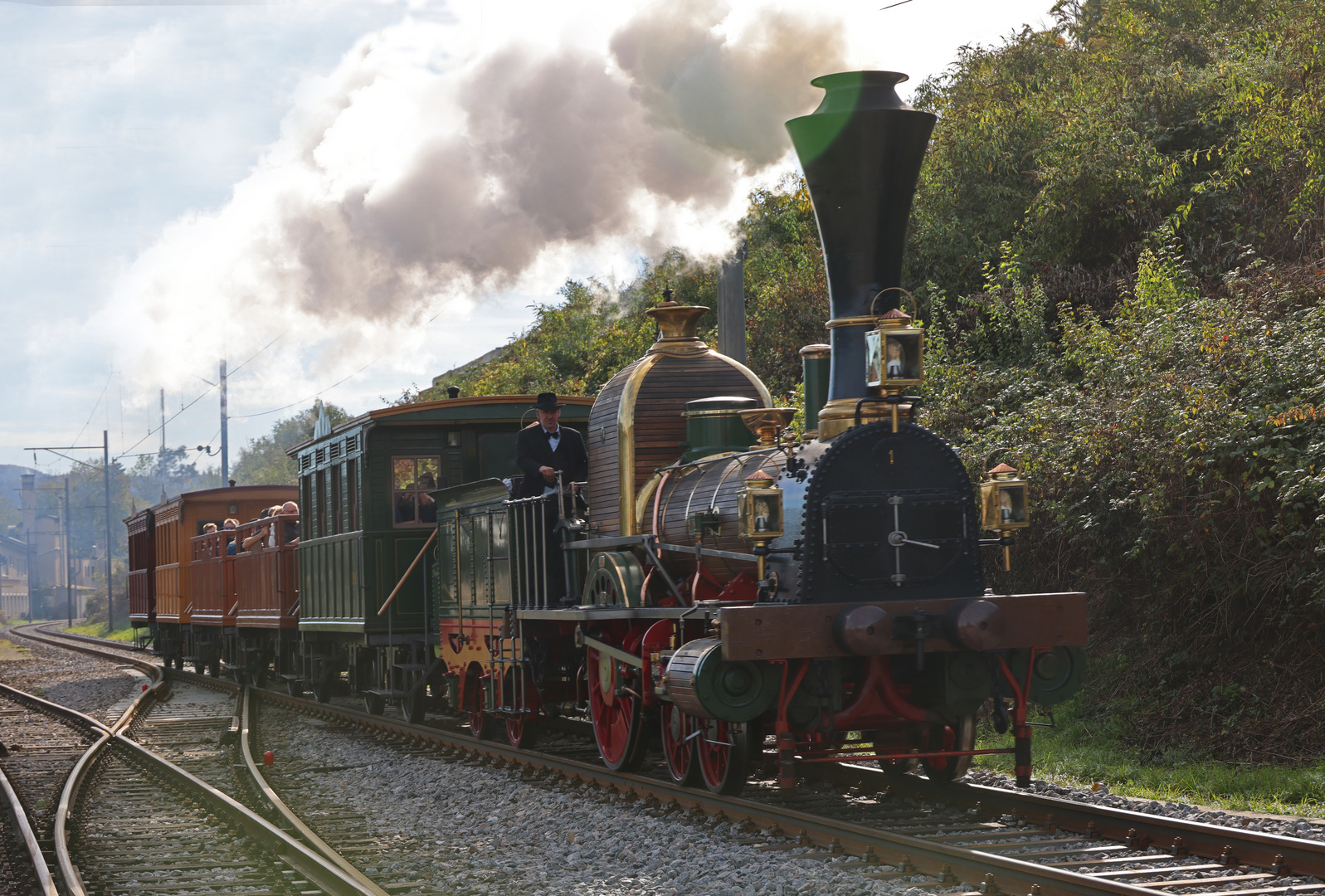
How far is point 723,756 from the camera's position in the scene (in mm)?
7668

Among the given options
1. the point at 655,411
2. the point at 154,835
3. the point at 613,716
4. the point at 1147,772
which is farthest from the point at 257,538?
the point at 1147,772

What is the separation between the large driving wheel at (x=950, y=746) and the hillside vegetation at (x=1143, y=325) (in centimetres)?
192

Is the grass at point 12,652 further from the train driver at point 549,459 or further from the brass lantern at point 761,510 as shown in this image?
the brass lantern at point 761,510

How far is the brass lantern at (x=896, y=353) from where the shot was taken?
682 cm

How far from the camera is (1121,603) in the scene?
1091 centimetres

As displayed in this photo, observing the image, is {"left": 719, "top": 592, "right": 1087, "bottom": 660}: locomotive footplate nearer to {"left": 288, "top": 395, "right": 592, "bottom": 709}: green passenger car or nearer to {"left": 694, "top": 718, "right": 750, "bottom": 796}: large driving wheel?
{"left": 694, "top": 718, "right": 750, "bottom": 796}: large driving wheel

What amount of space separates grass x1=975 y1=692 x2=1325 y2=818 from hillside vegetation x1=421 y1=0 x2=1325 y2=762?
6.9 inches

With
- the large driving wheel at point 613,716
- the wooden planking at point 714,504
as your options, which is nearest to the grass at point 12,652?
the large driving wheel at point 613,716

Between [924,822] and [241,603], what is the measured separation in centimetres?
1431

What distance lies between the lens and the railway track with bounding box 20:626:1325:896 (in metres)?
5.27

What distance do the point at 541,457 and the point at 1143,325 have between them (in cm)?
561

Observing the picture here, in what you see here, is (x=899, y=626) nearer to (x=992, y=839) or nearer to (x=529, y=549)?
(x=992, y=839)

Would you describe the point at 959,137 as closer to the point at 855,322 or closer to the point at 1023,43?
the point at 1023,43

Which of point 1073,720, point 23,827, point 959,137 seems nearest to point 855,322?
point 1073,720
